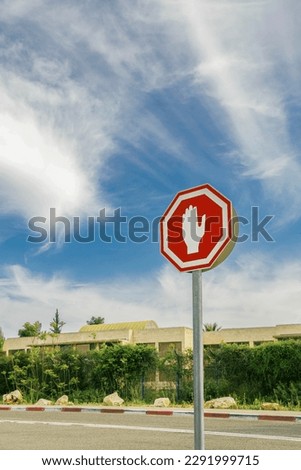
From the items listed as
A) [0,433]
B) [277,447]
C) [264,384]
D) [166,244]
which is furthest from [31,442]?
[264,384]

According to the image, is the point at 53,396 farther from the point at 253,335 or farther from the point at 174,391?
the point at 253,335

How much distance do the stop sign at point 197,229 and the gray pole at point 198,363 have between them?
10 cm

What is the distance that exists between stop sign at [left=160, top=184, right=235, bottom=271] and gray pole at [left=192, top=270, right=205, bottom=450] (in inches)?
4.1

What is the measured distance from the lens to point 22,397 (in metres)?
26.1

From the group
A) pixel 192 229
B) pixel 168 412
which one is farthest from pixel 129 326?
pixel 192 229

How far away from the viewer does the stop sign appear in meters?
3.40

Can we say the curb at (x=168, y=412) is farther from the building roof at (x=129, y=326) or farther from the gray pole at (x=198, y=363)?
the building roof at (x=129, y=326)

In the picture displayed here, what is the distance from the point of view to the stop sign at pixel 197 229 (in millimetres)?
3404

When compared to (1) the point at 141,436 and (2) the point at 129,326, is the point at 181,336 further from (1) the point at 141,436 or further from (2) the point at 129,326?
(1) the point at 141,436

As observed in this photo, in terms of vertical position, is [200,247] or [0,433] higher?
[200,247]

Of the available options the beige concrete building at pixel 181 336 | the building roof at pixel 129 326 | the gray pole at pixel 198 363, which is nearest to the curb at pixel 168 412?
the gray pole at pixel 198 363

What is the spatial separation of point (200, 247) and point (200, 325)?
421 millimetres

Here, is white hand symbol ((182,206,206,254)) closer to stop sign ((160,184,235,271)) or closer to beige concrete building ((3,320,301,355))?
stop sign ((160,184,235,271))

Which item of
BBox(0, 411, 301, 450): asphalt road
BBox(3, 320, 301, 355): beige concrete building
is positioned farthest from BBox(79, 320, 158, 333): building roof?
BBox(0, 411, 301, 450): asphalt road
